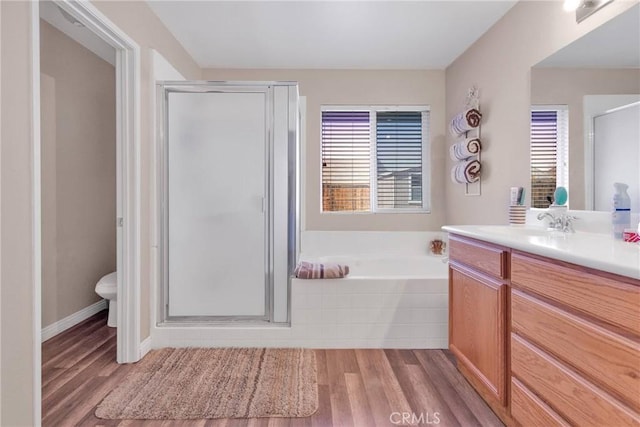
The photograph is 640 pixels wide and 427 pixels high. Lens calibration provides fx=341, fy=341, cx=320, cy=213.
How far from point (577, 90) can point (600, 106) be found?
19 cm

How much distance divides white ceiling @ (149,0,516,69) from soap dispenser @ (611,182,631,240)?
1.61 m

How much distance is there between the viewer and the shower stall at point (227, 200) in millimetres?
2480

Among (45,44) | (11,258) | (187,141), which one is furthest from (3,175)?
(45,44)

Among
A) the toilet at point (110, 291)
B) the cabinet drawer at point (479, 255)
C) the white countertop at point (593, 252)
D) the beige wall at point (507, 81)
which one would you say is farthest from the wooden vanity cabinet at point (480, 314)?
the toilet at point (110, 291)

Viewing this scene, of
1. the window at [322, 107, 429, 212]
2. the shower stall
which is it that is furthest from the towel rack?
the shower stall

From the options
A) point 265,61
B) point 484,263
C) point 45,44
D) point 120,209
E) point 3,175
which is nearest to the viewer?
point 3,175

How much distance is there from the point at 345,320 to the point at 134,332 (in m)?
1.41

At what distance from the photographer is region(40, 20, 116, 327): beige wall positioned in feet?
8.77

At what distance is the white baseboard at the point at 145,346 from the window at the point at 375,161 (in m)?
2.03

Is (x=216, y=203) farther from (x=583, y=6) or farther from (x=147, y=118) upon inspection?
(x=583, y=6)

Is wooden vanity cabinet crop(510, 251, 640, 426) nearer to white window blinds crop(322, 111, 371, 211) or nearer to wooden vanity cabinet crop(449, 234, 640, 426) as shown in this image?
wooden vanity cabinet crop(449, 234, 640, 426)

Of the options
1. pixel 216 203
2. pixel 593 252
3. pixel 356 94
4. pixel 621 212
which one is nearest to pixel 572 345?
pixel 593 252

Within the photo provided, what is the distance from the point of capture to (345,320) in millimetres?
2434

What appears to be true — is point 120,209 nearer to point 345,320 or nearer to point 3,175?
point 3,175
